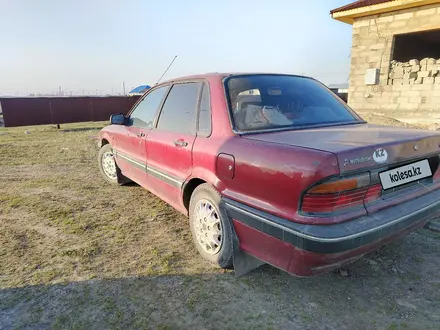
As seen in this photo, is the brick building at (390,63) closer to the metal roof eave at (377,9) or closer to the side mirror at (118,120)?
the metal roof eave at (377,9)

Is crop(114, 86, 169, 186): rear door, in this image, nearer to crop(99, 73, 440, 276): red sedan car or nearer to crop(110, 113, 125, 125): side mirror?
crop(110, 113, 125, 125): side mirror

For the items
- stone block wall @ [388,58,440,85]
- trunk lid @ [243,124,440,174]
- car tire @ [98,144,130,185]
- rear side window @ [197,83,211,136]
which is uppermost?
stone block wall @ [388,58,440,85]

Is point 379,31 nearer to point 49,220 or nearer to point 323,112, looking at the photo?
point 323,112

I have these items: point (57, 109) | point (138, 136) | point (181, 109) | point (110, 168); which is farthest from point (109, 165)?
point (57, 109)

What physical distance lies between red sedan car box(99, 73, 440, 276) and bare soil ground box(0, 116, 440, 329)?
31 centimetres

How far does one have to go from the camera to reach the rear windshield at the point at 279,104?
8.61 feet

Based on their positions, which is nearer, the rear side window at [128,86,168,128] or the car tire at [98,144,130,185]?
the rear side window at [128,86,168,128]

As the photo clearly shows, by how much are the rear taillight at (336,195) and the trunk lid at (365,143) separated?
0.27 ft

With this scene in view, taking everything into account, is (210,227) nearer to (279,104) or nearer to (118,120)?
(279,104)

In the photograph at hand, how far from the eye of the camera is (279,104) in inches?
111

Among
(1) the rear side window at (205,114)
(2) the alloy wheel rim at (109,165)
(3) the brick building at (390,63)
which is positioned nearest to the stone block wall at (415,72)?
(3) the brick building at (390,63)

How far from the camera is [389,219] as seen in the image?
2.03 metres

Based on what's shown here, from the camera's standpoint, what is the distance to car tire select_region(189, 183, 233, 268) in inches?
98.4

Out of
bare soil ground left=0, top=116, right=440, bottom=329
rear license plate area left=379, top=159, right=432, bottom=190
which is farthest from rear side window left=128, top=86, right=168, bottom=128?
rear license plate area left=379, top=159, right=432, bottom=190
